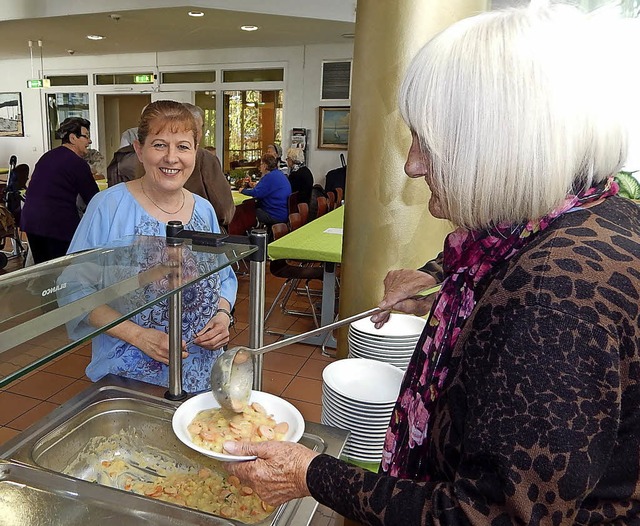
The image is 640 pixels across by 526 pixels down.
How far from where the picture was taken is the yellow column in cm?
184

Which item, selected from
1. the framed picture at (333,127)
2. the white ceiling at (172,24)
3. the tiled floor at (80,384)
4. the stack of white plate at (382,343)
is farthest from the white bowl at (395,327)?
the framed picture at (333,127)

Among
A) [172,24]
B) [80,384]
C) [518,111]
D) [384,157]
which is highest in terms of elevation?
[172,24]

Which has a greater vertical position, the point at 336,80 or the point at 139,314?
the point at 336,80

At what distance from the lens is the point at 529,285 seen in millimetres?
634

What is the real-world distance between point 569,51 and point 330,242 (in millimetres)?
2817

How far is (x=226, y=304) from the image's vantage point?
166 centimetres

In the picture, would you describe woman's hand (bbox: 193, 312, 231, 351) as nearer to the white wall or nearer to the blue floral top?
the blue floral top

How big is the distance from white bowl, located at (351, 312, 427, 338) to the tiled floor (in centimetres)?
125

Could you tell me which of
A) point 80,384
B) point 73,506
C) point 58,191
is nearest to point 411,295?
point 73,506

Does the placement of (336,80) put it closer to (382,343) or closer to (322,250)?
(322,250)

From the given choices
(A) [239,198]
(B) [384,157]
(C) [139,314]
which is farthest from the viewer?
(A) [239,198]

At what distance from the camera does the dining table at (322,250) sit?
10.7 ft

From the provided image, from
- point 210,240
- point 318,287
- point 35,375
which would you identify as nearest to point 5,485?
point 210,240

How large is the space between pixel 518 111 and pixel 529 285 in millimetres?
212
